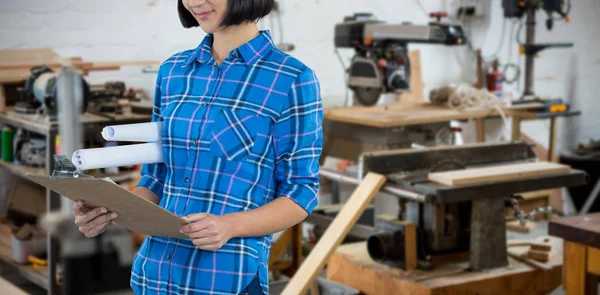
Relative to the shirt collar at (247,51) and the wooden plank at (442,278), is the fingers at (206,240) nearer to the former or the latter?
the shirt collar at (247,51)

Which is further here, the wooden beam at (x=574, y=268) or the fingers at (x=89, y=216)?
the wooden beam at (x=574, y=268)

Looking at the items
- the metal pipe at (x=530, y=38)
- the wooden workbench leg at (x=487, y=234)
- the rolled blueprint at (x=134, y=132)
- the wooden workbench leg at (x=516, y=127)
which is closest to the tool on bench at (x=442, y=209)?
the wooden workbench leg at (x=487, y=234)

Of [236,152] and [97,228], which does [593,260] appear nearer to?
[236,152]

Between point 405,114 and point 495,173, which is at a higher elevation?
point 405,114

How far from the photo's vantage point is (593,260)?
222 cm

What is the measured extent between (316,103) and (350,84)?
8.84 ft

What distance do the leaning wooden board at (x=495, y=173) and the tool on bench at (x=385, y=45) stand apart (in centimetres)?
107

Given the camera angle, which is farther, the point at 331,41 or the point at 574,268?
the point at 331,41

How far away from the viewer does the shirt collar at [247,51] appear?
1.44 meters

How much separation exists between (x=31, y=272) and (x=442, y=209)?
1799mm

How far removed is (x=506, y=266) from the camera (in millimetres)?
2877

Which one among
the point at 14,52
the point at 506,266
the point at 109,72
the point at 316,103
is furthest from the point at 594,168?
the point at 316,103

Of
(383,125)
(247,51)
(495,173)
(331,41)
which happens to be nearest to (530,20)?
(331,41)

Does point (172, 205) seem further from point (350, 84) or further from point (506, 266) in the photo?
point (350, 84)
